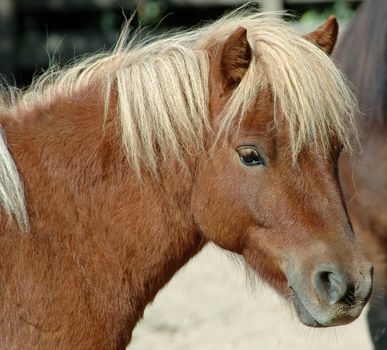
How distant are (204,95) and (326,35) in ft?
1.69

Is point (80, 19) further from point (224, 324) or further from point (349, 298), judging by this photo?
point (349, 298)

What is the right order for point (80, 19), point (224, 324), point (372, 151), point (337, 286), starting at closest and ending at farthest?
1. point (337, 286)
2. point (372, 151)
3. point (224, 324)
4. point (80, 19)

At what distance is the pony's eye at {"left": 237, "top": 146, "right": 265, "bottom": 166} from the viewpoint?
2.80 meters

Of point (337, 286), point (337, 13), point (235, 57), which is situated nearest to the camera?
point (337, 286)

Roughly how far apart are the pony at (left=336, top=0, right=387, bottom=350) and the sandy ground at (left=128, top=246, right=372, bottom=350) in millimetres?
838

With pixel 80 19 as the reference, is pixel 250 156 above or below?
above

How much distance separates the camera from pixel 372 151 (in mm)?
4254

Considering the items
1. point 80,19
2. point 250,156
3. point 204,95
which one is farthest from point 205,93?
point 80,19

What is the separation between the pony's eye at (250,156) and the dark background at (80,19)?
246 inches

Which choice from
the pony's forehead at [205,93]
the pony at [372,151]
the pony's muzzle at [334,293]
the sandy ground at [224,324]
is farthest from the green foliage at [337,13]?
the pony's muzzle at [334,293]

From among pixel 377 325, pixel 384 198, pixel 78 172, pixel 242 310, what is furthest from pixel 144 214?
pixel 242 310

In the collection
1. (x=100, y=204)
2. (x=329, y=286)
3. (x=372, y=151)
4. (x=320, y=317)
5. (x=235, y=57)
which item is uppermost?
(x=235, y=57)

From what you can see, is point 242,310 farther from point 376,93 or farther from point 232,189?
point 232,189

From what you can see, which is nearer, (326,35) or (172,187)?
(172,187)
